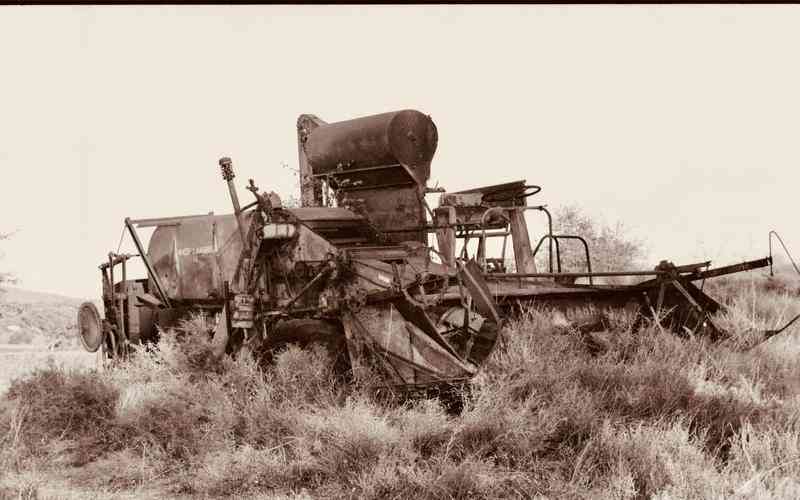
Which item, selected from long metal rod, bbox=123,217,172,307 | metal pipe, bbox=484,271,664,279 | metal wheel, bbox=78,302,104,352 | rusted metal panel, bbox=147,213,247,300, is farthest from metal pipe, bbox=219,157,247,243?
metal wheel, bbox=78,302,104,352

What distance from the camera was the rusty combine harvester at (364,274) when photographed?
6.76 meters

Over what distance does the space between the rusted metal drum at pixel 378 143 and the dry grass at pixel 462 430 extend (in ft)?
9.02

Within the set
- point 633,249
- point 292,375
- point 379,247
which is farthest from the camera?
point 633,249

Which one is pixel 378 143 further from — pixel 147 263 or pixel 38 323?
pixel 38 323

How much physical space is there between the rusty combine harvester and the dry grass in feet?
1.38

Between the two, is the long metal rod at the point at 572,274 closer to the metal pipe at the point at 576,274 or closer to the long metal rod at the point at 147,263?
the metal pipe at the point at 576,274

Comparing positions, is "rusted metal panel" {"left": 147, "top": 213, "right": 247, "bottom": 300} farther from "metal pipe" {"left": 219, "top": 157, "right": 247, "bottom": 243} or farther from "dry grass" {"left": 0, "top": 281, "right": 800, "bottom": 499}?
"dry grass" {"left": 0, "top": 281, "right": 800, "bottom": 499}

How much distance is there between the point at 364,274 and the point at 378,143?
241cm

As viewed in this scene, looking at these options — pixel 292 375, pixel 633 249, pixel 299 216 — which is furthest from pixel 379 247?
pixel 633 249

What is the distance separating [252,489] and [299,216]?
3752 mm

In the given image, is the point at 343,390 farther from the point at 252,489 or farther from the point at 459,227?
the point at 459,227

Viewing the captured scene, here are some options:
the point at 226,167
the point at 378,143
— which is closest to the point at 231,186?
the point at 226,167

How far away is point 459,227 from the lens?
389 inches

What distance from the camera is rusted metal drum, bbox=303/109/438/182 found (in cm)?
919
